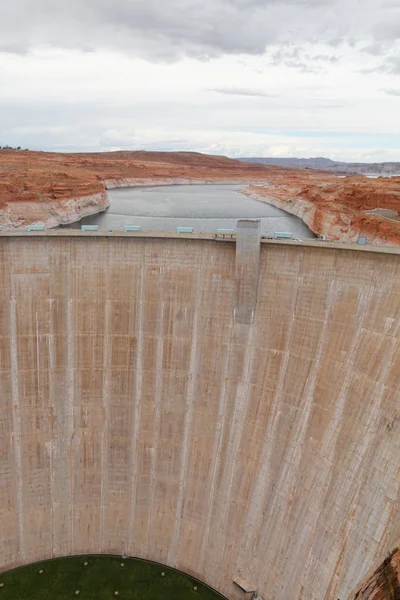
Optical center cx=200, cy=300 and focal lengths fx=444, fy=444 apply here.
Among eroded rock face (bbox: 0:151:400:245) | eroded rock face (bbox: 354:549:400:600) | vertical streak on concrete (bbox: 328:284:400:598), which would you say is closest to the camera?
eroded rock face (bbox: 354:549:400:600)

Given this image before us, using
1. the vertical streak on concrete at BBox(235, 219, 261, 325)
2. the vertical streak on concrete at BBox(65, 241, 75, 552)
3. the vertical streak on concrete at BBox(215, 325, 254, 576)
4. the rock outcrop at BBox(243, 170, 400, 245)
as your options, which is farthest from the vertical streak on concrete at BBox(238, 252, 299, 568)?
the rock outcrop at BBox(243, 170, 400, 245)

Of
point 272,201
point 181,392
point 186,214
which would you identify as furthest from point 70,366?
point 272,201

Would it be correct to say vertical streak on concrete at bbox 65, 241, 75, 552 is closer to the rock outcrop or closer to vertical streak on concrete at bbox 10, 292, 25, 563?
vertical streak on concrete at bbox 10, 292, 25, 563

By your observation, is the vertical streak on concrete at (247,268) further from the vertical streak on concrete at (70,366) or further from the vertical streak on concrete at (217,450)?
the vertical streak on concrete at (70,366)

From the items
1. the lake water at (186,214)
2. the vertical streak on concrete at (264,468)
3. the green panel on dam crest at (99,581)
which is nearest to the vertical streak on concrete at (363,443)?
the vertical streak on concrete at (264,468)

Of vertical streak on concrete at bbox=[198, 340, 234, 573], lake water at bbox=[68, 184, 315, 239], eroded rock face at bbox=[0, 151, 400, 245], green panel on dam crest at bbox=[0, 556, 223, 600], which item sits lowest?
green panel on dam crest at bbox=[0, 556, 223, 600]

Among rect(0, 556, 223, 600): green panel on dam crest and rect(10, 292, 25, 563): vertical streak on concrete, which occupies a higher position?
rect(10, 292, 25, 563): vertical streak on concrete

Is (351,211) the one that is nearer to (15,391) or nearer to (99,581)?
(15,391)

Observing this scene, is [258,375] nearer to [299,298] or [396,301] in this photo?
[299,298]
